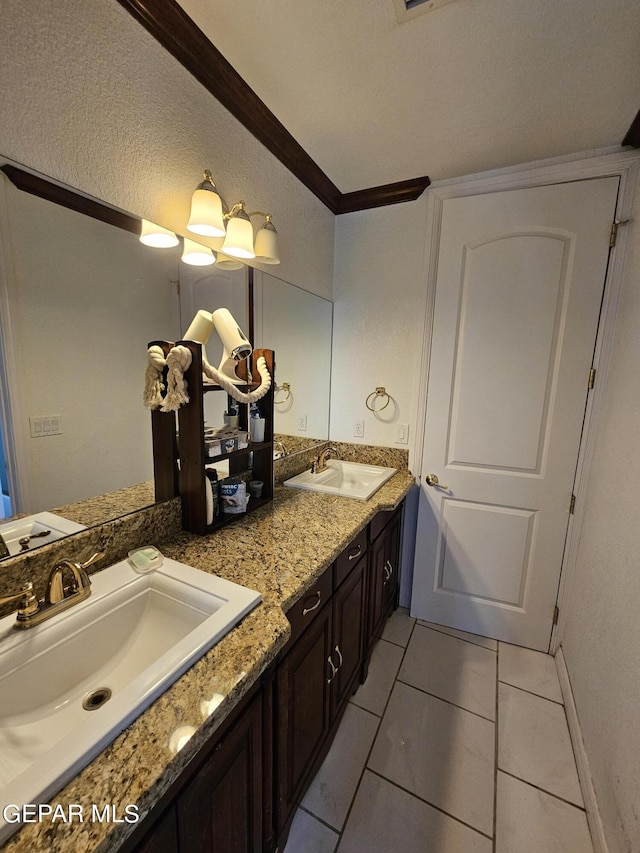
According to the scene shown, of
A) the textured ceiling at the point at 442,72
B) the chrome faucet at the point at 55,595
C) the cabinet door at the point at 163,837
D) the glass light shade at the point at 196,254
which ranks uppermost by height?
the textured ceiling at the point at 442,72

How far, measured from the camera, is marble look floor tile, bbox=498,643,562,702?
5.58 feet

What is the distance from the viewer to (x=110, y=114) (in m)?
0.95

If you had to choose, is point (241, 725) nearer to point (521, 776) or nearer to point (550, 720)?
point (521, 776)

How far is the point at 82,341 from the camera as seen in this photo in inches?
38.5

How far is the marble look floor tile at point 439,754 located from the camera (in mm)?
1242

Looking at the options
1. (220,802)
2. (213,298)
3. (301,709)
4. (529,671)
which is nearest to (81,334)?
(213,298)

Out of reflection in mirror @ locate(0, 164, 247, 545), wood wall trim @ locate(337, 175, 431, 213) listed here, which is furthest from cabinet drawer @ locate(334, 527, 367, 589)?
wood wall trim @ locate(337, 175, 431, 213)

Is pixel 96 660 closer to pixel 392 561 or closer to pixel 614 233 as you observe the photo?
pixel 392 561

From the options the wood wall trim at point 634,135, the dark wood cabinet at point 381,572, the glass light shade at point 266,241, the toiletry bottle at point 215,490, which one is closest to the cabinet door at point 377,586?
the dark wood cabinet at point 381,572

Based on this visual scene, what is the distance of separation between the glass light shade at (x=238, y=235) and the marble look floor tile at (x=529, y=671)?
90.0 inches

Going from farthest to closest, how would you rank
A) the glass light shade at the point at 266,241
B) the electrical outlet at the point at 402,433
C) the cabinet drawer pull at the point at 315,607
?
1. the electrical outlet at the point at 402,433
2. the glass light shade at the point at 266,241
3. the cabinet drawer pull at the point at 315,607

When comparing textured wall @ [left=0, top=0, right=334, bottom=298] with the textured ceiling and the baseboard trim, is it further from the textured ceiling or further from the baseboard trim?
the baseboard trim

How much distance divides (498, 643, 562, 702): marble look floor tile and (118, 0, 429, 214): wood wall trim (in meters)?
2.51

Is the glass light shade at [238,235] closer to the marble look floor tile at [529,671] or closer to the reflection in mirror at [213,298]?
the reflection in mirror at [213,298]
